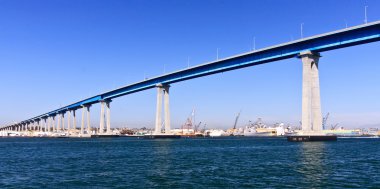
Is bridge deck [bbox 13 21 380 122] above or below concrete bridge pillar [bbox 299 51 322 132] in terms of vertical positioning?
above

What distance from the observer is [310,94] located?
102m

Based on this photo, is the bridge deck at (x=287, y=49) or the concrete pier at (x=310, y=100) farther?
the concrete pier at (x=310, y=100)

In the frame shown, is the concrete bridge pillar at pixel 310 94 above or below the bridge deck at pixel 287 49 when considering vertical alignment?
below

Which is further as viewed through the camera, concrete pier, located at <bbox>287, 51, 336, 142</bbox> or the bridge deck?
concrete pier, located at <bbox>287, 51, 336, 142</bbox>

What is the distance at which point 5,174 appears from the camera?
3731cm

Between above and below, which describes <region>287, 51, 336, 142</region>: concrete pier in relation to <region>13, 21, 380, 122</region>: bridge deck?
below

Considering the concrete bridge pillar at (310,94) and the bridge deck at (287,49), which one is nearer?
the bridge deck at (287,49)

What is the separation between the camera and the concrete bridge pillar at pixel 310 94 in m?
101

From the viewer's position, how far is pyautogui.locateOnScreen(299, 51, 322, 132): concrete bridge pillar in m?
101

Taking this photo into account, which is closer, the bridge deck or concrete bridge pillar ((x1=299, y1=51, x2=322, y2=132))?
the bridge deck

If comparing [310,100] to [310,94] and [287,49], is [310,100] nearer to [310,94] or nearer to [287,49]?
[310,94]

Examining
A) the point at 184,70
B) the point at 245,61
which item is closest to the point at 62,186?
the point at 245,61

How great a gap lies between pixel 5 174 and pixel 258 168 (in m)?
24.5

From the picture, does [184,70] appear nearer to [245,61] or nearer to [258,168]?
[245,61]
